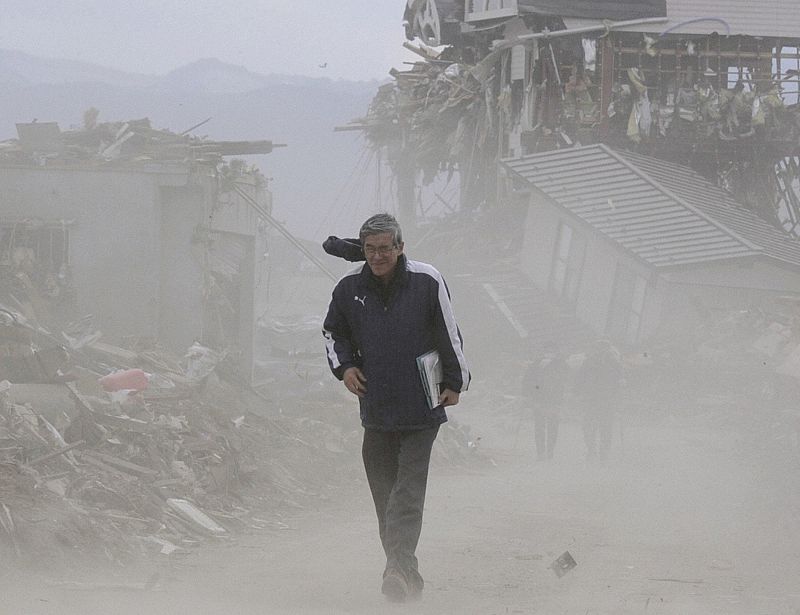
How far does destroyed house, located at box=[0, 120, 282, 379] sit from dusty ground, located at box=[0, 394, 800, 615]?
5378mm

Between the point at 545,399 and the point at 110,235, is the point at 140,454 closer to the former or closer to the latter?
the point at 545,399

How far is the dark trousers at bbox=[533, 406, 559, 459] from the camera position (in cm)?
1669

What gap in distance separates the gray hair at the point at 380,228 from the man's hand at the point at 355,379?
646 millimetres

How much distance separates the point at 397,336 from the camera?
20.0ft

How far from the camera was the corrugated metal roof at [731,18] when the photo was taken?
36.6 meters

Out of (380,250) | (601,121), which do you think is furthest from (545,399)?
(601,121)

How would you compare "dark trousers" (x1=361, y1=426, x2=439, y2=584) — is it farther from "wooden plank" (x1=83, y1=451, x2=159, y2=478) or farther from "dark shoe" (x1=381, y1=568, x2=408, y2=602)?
"wooden plank" (x1=83, y1=451, x2=159, y2=478)

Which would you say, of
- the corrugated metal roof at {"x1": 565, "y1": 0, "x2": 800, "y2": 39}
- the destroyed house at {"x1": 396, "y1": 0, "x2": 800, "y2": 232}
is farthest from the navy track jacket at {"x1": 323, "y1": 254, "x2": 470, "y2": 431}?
the corrugated metal roof at {"x1": 565, "y1": 0, "x2": 800, "y2": 39}

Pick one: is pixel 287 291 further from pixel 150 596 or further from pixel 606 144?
pixel 150 596

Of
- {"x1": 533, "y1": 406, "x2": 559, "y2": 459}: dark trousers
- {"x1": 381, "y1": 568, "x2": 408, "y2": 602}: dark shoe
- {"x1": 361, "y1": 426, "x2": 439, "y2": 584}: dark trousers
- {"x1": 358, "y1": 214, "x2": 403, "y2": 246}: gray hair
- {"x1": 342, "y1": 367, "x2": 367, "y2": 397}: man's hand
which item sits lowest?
{"x1": 533, "y1": 406, "x2": 559, "y2": 459}: dark trousers

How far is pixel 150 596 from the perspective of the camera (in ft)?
20.5

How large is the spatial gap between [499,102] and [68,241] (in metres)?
21.8

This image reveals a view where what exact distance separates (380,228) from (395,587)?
5.73 feet

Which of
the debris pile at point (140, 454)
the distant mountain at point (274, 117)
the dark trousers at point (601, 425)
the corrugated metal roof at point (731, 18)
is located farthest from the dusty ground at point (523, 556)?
the distant mountain at point (274, 117)
